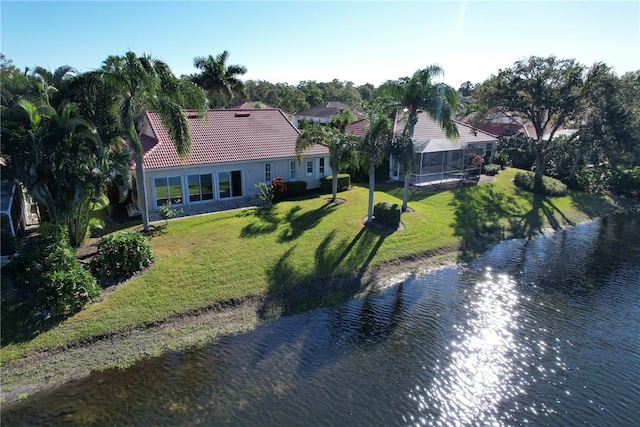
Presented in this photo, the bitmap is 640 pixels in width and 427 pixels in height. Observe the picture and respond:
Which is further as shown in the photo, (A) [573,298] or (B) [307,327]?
(A) [573,298]

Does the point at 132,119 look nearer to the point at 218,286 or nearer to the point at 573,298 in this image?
the point at 218,286

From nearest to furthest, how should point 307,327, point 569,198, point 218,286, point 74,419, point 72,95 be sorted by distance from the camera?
point 74,419
point 307,327
point 218,286
point 72,95
point 569,198

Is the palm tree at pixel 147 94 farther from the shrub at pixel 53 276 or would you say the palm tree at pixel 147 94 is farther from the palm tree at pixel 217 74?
the palm tree at pixel 217 74

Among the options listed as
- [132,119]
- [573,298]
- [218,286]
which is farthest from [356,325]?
[132,119]

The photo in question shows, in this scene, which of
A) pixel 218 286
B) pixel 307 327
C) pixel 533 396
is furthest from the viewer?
pixel 218 286

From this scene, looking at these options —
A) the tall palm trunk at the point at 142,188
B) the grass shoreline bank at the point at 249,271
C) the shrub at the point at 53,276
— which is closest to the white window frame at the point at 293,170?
the grass shoreline bank at the point at 249,271

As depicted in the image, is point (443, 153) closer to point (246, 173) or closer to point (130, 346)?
point (246, 173)

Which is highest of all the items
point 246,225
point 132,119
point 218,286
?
point 132,119

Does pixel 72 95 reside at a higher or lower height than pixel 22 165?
higher
